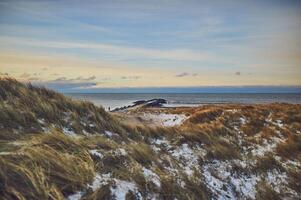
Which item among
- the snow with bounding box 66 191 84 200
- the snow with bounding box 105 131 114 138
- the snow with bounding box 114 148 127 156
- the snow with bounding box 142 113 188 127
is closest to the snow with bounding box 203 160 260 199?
the snow with bounding box 114 148 127 156

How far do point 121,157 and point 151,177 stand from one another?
89 cm

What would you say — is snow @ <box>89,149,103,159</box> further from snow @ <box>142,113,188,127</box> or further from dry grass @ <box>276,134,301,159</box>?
snow @ <box>142,113,188,127</box>

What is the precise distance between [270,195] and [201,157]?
2.03 m

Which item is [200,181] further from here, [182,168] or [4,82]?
[4,82]

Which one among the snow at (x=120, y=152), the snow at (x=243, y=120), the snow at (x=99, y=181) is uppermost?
the snow at (x=120, y=152)

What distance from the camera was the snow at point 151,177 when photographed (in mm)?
6084

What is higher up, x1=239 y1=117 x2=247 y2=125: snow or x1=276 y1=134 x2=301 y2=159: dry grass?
x1=239 y1=117 x2=247 y2=125: snow

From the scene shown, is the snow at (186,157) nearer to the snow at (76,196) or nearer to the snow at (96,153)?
the snow at (96,153)

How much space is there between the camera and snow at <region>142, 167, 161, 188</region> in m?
6.08

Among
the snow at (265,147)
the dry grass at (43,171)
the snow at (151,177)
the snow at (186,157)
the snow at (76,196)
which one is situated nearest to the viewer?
the dry grass at (43,171)

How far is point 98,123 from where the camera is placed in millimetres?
9359

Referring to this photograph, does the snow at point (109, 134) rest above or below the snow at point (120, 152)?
above

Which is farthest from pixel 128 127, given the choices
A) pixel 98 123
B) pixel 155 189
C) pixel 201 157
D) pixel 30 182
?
pixel 30 182

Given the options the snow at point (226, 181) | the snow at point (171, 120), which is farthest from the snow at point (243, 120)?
the snow at point (226, 181)
